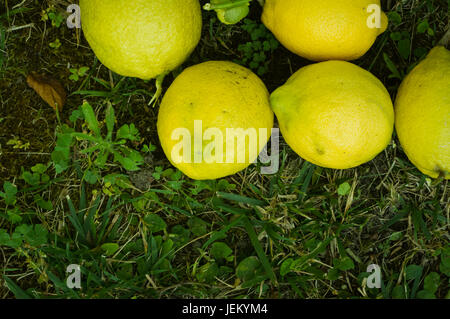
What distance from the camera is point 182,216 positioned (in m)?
2.26

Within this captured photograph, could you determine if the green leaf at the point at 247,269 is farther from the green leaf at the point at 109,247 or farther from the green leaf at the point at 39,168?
the green leaf at the point at 39,168

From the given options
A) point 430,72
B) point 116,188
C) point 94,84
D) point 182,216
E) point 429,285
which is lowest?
point 429,285

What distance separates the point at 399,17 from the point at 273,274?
1.56 m

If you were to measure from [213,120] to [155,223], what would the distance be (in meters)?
0.83

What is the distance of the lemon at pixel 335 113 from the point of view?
166 centimetres

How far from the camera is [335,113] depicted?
5.41ft

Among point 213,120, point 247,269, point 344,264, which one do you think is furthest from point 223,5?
point 344,264

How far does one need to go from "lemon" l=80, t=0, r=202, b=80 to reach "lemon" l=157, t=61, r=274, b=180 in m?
0.15

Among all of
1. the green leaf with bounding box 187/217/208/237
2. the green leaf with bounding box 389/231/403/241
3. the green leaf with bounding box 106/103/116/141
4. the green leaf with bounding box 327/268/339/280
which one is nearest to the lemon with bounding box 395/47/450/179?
the green leaf with bounding box 389/231/403/241

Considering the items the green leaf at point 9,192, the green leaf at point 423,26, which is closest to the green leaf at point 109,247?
the green leaf at point 9,192

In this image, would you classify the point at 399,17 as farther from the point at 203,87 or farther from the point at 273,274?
the point at 273,274

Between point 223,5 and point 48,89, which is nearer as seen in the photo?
point 223,5

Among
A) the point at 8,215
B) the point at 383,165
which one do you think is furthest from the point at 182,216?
the point at 383,165

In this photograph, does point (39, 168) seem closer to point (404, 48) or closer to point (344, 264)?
point (344, 264)
